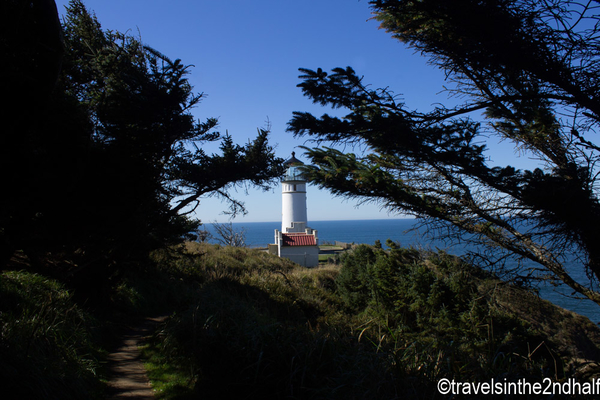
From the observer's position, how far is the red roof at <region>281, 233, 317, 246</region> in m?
29.0

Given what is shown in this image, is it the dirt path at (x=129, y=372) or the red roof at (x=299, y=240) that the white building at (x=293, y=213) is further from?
the dirt path at (x=129, y=372)

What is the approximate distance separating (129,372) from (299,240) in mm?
24887

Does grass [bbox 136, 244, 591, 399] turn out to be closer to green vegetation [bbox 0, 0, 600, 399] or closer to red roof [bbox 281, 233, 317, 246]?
green vegetation [bbox 0, 0, 600, 399]

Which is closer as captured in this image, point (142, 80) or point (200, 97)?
point (142, 80)

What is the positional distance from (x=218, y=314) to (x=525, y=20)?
6.56 m

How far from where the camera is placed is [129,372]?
4.76 meters

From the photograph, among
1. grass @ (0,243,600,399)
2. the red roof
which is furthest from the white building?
grass @ (0,243,600,399)

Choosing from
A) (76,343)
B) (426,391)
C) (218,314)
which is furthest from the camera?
(218,314)

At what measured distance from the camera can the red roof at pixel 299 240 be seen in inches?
1144

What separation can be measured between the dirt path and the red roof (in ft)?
73.3

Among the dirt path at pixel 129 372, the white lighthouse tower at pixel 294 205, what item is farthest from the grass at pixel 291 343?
the white lighthouse tower at pixel 294 205

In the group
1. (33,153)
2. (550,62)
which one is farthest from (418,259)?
(33,153)

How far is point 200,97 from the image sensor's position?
8.78m

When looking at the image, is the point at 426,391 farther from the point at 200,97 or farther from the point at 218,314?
the point at 200,97
